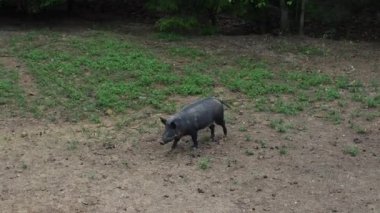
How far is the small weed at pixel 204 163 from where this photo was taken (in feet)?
28.2

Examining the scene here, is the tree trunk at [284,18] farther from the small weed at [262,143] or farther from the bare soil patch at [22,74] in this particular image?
the small weed at [262,143]

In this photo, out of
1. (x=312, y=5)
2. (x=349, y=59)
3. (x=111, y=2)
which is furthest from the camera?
(x=111, y=2)

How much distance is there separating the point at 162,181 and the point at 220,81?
163 inches

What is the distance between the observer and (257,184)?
8.19 m

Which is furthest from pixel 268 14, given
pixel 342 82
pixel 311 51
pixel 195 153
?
pixel 195 153

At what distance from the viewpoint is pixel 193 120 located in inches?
357

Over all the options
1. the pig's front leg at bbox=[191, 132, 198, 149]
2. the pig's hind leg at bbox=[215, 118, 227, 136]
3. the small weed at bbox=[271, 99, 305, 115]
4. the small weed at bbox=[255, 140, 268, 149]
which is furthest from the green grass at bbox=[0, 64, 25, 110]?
the small weed at bbox=[271, 99, 305, 115]

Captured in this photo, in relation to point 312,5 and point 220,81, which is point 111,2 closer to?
point 312,5

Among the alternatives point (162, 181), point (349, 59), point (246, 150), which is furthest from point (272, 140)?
point (349, 59)

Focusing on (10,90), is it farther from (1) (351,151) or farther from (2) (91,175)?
(1) (351,151)

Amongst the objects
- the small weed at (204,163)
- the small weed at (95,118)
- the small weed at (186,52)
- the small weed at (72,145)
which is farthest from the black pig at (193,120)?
the small weed at (186,52)

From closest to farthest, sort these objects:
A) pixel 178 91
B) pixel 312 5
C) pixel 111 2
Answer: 1. pixel 178 91
2. pixel 312 5
3. pixel 111 2

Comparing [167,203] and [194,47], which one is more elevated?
[194,47]

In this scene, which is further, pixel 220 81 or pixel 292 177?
pixel 220 81
